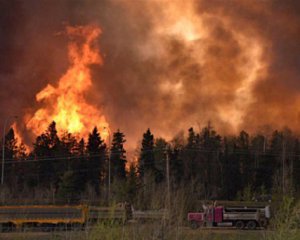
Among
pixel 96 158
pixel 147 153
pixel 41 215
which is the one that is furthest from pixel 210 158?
pixel 41 215

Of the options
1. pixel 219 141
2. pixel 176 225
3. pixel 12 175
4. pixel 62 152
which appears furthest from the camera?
pixel 219 141

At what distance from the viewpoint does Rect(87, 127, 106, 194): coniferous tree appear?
7894 centimetres

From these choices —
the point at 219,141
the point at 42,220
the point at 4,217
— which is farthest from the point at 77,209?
the point at 219,141

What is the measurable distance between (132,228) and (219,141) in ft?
266

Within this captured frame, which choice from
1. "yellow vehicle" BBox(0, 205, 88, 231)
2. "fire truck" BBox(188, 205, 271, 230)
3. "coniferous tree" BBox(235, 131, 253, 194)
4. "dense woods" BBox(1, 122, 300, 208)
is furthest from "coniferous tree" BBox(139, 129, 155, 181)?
"yellow vehicle" BBox(0, 205, 88, 231)

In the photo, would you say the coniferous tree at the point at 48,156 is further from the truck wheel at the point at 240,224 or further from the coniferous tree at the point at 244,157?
the truck wheel at the point at 240,224

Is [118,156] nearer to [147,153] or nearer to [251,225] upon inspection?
[147,153]

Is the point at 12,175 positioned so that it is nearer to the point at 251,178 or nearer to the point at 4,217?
the point at 251,178

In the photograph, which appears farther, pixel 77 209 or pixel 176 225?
pixel 77 209

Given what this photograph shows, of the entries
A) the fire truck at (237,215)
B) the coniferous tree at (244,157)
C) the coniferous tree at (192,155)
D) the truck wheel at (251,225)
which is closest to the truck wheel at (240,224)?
the fire truck at (237,215)

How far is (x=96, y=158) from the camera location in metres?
82.7

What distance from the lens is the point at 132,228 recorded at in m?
11.0

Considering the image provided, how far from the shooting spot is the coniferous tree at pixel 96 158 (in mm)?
78938

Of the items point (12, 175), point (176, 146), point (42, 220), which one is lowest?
point (42, 220)
